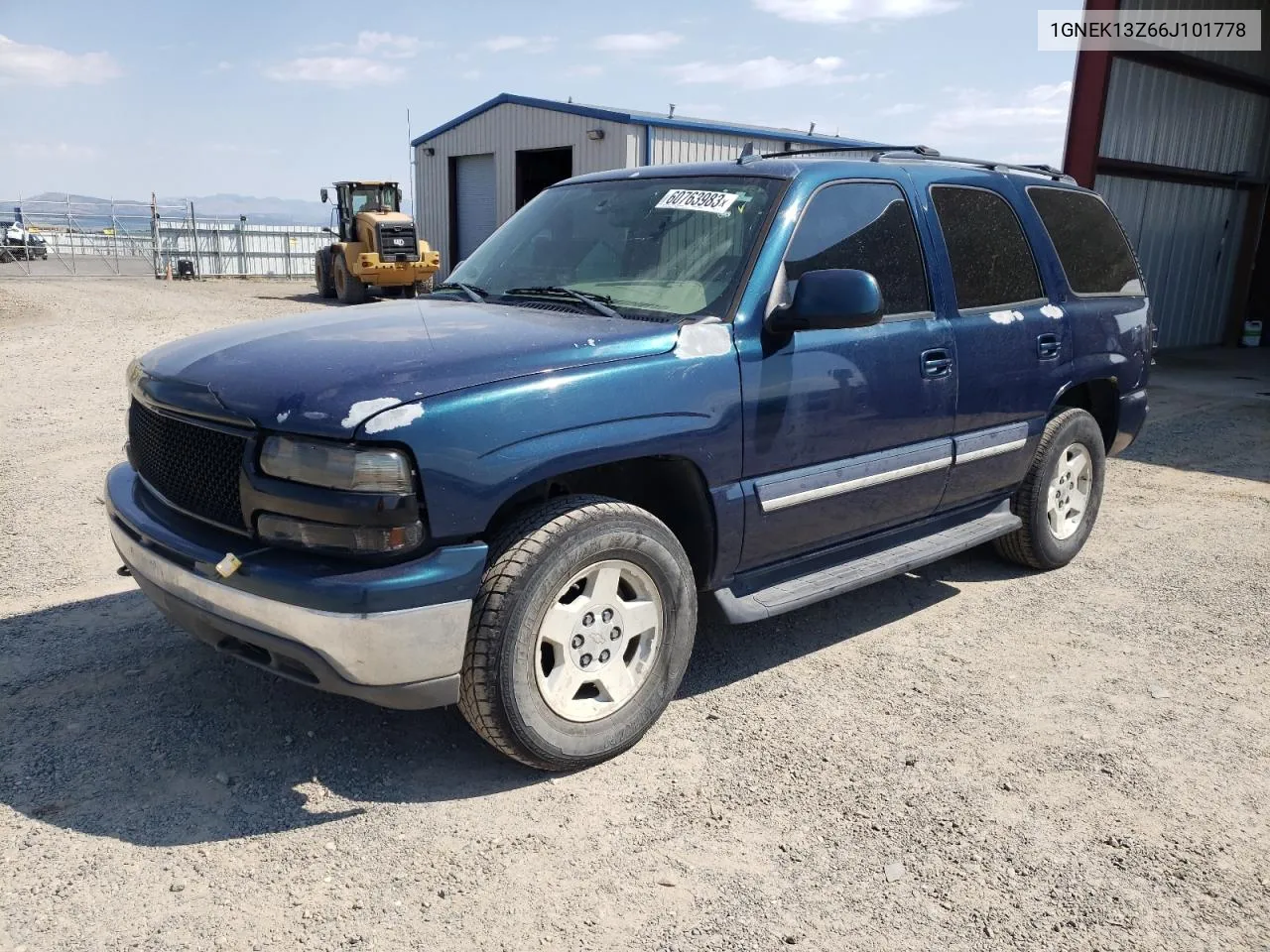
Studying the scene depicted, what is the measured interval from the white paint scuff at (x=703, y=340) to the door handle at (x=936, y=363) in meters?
1.06

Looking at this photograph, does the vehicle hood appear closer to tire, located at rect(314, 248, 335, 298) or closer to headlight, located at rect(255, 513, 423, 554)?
headlight, located at rect(255, 513, 423, 554)

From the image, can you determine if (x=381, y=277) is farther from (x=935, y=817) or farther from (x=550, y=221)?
(x=935, y=817)

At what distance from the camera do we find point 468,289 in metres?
4.18

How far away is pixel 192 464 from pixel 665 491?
1.52 metres

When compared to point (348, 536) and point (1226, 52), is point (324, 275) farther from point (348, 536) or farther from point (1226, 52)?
point (348, 536)

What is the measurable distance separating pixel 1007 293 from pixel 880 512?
50.7 inches

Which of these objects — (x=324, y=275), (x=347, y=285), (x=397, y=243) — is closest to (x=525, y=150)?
(x=397, y=243)

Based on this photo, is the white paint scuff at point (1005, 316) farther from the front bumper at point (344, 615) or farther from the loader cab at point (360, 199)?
the loader cab at point (360, 199)

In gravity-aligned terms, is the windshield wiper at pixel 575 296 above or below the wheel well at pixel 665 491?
above

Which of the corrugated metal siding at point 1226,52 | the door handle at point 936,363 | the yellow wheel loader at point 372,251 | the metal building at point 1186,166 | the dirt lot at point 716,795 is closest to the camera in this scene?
the dirt lot at point 716,795

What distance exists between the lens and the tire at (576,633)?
295cm

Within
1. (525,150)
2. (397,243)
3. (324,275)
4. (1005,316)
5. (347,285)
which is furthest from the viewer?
(324,275)

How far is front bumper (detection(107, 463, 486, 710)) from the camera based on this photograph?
2.74 metres

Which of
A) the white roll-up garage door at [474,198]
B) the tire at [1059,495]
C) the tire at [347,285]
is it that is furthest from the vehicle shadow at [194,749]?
the white roll-up garage door at [474,198]
